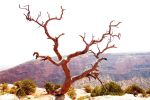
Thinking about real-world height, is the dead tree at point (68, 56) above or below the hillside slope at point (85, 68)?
above

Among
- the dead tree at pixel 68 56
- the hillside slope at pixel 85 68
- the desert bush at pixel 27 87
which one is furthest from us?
the hillside slope at pixel 85 68

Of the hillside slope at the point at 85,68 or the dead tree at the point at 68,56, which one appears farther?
the hillside slope at the point at 85,68

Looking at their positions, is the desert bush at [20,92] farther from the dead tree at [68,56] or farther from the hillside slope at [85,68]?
the hillside slope at [85,68]

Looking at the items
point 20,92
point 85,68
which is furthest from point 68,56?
point 85,68

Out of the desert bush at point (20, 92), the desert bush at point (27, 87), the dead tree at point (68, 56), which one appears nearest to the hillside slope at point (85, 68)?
the desert bush at point (27, 87)

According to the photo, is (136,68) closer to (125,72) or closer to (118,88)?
(125,72)

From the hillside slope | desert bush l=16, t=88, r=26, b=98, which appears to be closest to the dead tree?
desert bush l=16, t=88, r=26, b=98

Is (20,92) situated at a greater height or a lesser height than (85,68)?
greater

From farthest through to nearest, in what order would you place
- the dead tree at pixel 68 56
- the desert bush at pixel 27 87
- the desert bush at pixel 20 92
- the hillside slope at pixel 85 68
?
the hillside slope at pixel 85 68, the desert bush at pixel 27 87, the desert bush at pixel 20 92, the dead tree at pixel 68 56

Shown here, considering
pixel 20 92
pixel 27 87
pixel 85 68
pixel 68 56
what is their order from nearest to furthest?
pixel 68 56
pixel 20 92
pixel 27 87
pixel 85 68

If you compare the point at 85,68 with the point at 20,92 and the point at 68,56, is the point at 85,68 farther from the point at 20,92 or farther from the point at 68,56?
the point at 68,56

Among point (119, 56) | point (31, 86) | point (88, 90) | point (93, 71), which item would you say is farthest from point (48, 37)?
point (119, 56)

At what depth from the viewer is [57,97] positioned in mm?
18875

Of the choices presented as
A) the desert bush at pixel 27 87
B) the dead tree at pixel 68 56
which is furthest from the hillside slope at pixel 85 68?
the dead tree at pixel 68 56
